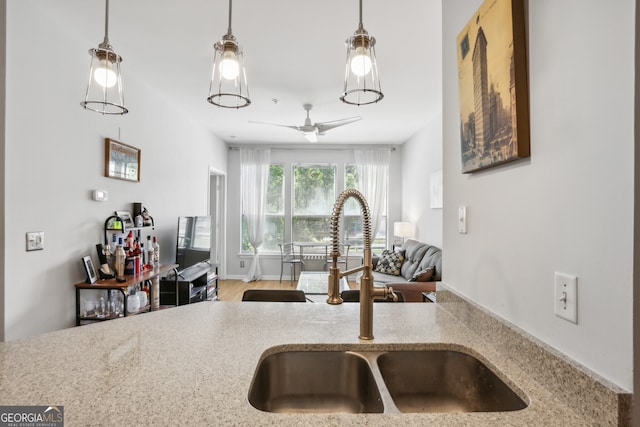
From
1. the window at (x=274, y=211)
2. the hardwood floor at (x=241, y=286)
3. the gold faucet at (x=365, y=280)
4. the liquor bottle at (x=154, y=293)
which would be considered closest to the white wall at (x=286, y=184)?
the window at (x=274, y=211)

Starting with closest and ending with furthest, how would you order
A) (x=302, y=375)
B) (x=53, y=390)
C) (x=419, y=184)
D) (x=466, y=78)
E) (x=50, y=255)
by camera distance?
(x=53, y=390), (x=302, y=375), (x=466, y=78), (x=50, y=255), (x=419, y=184)

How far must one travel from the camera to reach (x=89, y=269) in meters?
2.51

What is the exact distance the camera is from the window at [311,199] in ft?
20.8

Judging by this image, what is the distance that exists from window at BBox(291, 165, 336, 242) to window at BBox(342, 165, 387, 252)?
29 cm

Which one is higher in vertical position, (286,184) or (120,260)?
(286,184)

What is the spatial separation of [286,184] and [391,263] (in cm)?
249

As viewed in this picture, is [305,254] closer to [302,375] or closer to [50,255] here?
[50,255]

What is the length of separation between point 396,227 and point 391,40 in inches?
145

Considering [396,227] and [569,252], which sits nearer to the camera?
[569,252]

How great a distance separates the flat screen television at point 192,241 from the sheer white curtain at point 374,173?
9.44 feet

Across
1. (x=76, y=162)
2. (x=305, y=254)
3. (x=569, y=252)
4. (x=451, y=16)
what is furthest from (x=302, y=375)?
(x=305, y=254)

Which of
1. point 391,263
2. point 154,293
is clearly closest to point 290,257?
point 391,263

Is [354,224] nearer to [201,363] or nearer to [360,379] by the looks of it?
[360,379]

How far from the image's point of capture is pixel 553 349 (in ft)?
2.74
